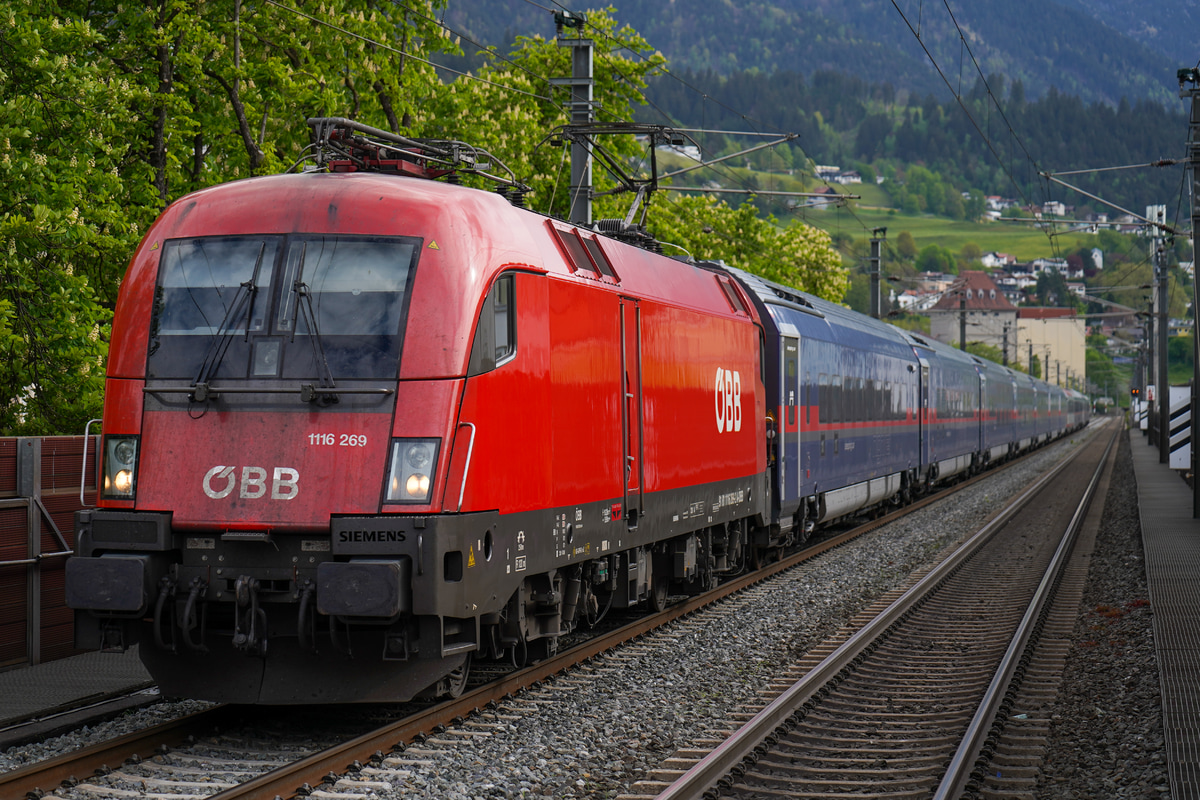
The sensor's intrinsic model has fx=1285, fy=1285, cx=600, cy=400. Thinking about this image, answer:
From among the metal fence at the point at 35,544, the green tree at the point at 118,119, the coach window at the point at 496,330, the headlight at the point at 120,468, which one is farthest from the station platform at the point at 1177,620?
the green tree at the point at 118,119

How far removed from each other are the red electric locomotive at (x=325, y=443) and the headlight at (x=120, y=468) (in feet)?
0.05

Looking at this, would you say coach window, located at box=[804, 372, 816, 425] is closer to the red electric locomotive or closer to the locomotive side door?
the locomotive side door

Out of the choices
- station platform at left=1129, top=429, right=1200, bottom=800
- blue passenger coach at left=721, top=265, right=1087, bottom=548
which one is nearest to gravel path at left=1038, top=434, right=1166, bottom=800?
station platform at left=1129, top=429, right=1200, bottom=800

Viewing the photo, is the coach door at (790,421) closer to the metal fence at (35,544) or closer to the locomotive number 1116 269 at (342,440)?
the metal fence at (35,544)

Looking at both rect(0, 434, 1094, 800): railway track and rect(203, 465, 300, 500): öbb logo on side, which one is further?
rect(203, 465, 300, 500): öbb logo on side

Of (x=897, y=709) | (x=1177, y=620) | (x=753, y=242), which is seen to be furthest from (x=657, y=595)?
(x=753, y=242)

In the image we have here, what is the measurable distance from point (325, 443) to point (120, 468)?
1431 millimetres

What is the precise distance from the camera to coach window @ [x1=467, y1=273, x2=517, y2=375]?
812cm

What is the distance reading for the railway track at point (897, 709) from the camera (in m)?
7.61

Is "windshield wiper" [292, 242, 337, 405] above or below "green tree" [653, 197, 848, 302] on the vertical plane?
below

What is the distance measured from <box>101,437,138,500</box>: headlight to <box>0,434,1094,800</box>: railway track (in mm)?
1483

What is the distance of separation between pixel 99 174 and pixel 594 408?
23.0 ft

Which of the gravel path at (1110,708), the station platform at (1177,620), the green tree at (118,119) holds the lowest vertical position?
the gravel path at (1110,708)

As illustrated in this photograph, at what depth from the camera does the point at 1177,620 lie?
12.5 metres
